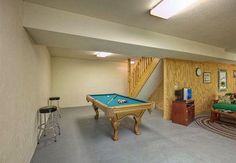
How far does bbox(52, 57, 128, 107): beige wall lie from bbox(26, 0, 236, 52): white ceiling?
4574mm

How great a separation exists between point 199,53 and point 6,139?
178 inches

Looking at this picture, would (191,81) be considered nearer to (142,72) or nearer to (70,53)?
(142,72)

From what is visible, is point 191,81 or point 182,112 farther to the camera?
point 191,81

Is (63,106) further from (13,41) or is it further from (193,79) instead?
(193,79)

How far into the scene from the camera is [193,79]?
4914 millimetres

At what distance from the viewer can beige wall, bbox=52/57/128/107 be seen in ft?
19.7

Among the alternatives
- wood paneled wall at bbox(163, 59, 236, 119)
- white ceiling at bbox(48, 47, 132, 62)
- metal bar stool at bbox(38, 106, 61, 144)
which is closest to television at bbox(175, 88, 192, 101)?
wood paneled wall at bbox(163, 59, 236, 119)

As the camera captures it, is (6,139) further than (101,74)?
No

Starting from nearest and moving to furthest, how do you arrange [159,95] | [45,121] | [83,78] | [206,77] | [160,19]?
1. [160,19]
2. [45,121]
3. [206,77]
4. [159,95]
5. [83,78]

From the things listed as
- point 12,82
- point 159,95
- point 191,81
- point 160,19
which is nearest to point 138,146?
point 12,82

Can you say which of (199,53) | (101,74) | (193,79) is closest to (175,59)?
(199,53)

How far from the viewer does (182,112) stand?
12.5 feet

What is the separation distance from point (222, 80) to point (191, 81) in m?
2.66

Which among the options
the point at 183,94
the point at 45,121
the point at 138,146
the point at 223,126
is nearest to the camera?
the point at 138,146
